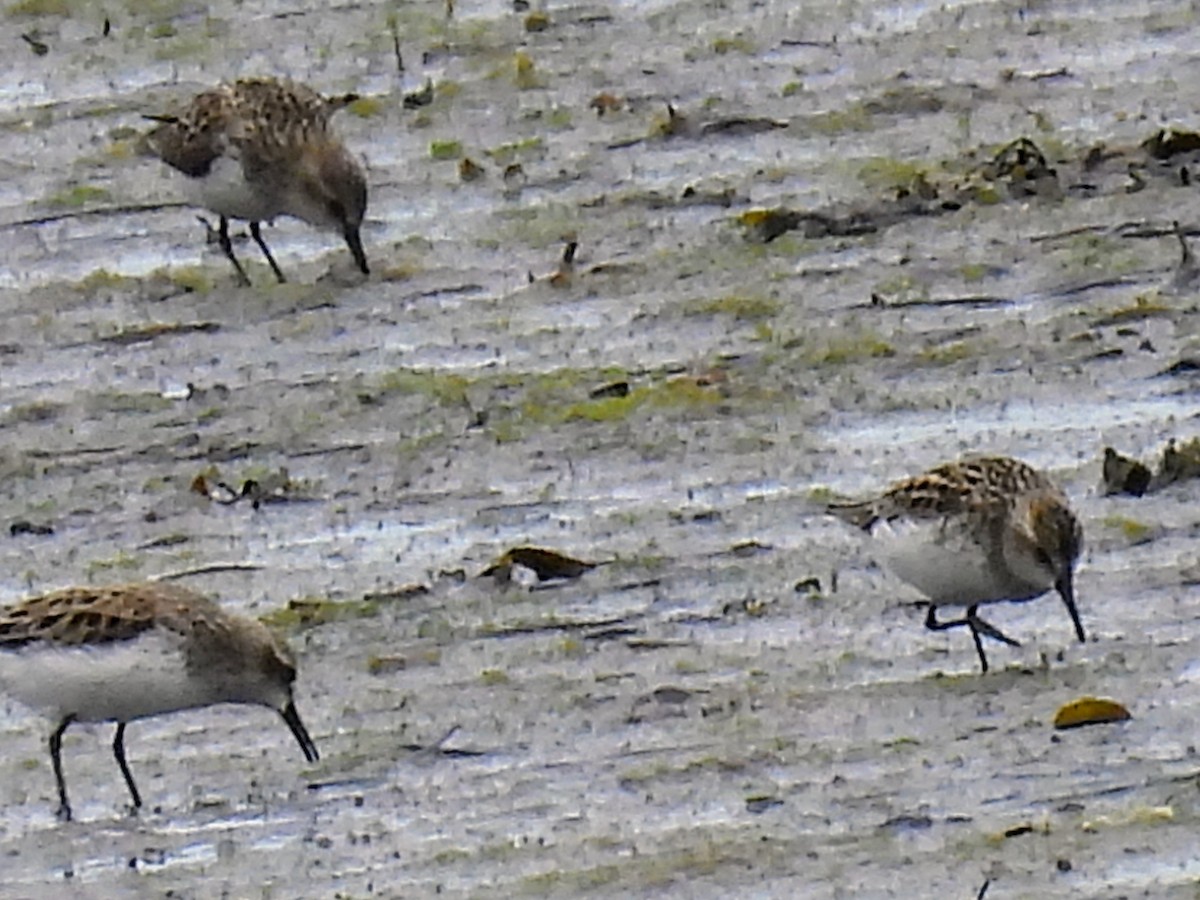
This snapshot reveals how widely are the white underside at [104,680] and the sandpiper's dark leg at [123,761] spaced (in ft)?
0.14

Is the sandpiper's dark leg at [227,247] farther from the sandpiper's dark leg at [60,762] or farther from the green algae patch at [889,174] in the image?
the sandpiper's dark leg at [60,762]

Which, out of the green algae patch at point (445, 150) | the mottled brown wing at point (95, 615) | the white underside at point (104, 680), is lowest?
the green algae patch at point (445, 150)

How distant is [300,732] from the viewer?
28.5 feet

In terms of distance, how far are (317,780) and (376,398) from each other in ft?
9.47

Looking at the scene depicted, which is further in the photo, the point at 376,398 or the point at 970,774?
the point at 376,398

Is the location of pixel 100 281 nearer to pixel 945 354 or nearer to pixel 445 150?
pixel 445 150

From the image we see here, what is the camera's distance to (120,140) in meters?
13.8

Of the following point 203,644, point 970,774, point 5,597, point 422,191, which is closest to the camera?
point 970,774

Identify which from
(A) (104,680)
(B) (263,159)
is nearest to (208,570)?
(A) (104,680)

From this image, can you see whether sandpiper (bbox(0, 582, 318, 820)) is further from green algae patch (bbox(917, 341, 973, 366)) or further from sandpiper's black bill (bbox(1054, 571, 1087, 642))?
green algae patch (bbox(917, 341, 973, 366))

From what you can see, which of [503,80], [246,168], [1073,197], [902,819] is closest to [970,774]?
[902,819]

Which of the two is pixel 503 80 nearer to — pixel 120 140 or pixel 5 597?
pixel 120 140

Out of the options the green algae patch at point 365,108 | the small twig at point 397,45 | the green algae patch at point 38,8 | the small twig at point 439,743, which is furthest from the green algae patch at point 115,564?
the green algae patch at point 38,8

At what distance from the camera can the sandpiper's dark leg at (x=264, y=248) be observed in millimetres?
12797
